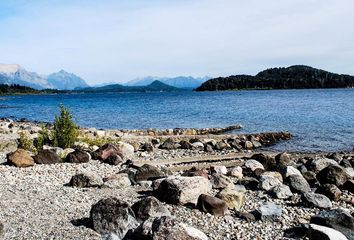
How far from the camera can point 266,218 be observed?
1380 centimetres

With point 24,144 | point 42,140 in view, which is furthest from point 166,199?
point 42,140

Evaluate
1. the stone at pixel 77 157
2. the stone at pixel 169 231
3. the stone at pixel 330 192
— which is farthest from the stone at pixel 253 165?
the stone at pixel 169 231

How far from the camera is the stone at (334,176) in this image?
19234mm

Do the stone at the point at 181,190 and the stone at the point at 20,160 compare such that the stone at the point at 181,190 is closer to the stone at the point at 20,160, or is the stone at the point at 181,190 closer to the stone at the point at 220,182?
the stone at the point at 220,182

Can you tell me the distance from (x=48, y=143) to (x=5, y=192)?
12189 mm

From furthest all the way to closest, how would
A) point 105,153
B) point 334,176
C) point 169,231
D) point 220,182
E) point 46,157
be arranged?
1. point 105,153
2. point 46,157
3. point 334,176
4. point 220,182
5. point 169,231

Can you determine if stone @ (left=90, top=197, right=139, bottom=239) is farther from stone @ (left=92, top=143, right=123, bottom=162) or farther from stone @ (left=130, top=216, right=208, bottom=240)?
stone @ (left=92, top=143, right=123, bottom=162)

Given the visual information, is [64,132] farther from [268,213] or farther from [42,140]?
[268,213]

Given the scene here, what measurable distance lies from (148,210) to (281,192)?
608 centimetres

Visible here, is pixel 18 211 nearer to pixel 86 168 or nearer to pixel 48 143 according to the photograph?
pixel 86 168

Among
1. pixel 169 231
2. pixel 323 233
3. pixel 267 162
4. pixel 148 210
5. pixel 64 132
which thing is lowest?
pixel 267 162

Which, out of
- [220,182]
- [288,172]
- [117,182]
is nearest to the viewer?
[117,182]

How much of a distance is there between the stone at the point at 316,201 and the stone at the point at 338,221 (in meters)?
2.37

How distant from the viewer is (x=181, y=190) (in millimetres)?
14789
